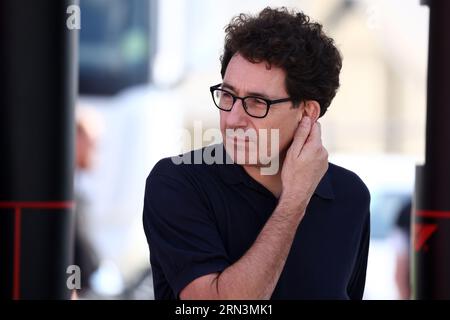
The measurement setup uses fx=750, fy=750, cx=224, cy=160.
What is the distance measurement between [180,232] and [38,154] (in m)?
1.26

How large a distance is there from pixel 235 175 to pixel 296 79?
0.28 m

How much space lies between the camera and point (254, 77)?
175 cm

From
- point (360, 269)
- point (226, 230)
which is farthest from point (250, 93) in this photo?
point (360, 269)

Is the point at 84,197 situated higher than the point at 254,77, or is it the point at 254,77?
the point at 254,77

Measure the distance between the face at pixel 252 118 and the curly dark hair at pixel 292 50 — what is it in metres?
0.02

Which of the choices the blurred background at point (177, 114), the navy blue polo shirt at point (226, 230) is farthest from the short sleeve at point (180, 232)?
the blurred background at point (177, 114)

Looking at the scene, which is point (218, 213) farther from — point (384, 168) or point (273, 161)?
point (384, 168)

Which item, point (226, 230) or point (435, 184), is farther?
point (435, 184)

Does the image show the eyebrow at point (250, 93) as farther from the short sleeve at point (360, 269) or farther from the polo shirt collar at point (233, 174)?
the short sleeve at point (360, 269)

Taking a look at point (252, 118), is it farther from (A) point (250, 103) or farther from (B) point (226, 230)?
(B) point (226, 230)

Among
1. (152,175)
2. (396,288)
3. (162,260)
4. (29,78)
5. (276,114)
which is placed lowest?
(396,288)

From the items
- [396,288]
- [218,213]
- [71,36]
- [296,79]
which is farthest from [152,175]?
[396,288]

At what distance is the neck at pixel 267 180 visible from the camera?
5.98ft

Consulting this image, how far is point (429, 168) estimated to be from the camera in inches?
109
